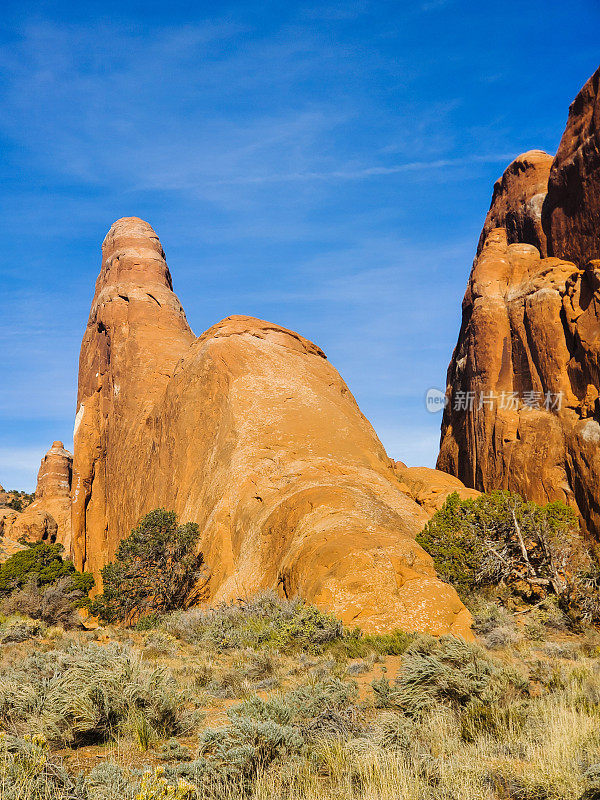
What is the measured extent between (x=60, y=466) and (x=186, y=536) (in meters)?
48.6

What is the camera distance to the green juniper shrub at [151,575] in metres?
22.4

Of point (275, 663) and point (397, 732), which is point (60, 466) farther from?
point (397, 732)

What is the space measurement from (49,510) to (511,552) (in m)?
54.1

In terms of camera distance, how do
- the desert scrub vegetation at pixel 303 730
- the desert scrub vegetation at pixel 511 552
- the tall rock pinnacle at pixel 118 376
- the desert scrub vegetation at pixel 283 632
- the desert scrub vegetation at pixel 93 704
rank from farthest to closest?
the tall rock pinnacle at pixel 118 376, the desert scrub vegetation at pixel 511 552, the desert scrub vegetation at pixel 283 632, the desert scrub vegetation at pixel 93 704, the desert scrub vegetation at pixel 303 730

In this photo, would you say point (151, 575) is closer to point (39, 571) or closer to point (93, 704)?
point (39, 571)

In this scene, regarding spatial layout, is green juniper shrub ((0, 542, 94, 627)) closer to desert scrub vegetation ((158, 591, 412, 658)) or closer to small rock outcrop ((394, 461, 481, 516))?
desert scrub vegetation ((158, 591, 412, 658))

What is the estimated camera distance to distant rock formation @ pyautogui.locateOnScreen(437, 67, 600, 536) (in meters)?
33.0

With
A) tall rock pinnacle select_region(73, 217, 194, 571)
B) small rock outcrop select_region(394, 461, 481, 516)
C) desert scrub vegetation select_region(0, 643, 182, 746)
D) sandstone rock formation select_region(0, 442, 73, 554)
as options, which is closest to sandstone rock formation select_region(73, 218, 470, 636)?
tall rock pinnacle select_region(73, 217, 194, 571)

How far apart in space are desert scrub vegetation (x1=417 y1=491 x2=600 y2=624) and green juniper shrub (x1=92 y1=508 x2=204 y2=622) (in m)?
8.86

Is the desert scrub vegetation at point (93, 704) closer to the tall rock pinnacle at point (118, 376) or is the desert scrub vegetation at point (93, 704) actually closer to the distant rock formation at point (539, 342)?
the distant rock formation at point (539, 342)

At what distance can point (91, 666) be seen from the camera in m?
7.20

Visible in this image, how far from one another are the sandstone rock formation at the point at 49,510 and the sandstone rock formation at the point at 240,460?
16.6m

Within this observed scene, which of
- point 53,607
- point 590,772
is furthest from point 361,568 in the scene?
point 53,607

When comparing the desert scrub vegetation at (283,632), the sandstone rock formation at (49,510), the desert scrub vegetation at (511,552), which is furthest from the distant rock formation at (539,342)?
the sandstone rock formation at (49,510)
